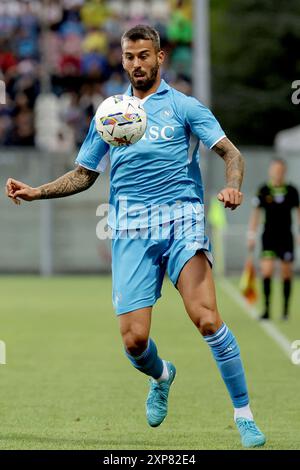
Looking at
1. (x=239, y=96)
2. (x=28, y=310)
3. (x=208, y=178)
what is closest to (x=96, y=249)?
(x=208, y=178)

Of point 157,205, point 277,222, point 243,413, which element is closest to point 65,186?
point 157,205

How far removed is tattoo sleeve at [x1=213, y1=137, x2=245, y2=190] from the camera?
7.86 m

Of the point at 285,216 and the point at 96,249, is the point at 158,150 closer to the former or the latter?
the point at 285,216

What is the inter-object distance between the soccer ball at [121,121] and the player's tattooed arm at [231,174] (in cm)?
46

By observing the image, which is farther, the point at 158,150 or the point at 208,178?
the point at 208,178

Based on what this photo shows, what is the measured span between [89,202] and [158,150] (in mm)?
19470

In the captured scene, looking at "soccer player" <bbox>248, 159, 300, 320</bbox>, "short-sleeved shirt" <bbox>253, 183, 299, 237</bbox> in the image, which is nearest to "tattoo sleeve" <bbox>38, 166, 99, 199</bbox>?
"soccer player" <bbox>248, 159, 300, 320</bbox>

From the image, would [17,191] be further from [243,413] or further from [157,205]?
[243,413]

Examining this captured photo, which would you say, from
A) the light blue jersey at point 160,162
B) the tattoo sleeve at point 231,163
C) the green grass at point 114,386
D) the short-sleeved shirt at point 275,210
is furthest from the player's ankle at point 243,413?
the short-sleeved shirt at point 275,210

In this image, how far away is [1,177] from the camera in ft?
91.9

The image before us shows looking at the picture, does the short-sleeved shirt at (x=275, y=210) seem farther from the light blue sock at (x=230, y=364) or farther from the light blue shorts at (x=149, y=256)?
the light blue sock at (x=230, y=364)

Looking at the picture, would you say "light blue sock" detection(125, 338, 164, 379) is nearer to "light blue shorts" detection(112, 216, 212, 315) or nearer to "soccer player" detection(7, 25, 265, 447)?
"soccer player" detection(7, 25, 265, 447)

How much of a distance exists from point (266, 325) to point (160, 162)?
8829 millimetres

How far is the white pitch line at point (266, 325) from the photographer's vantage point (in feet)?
46.7
